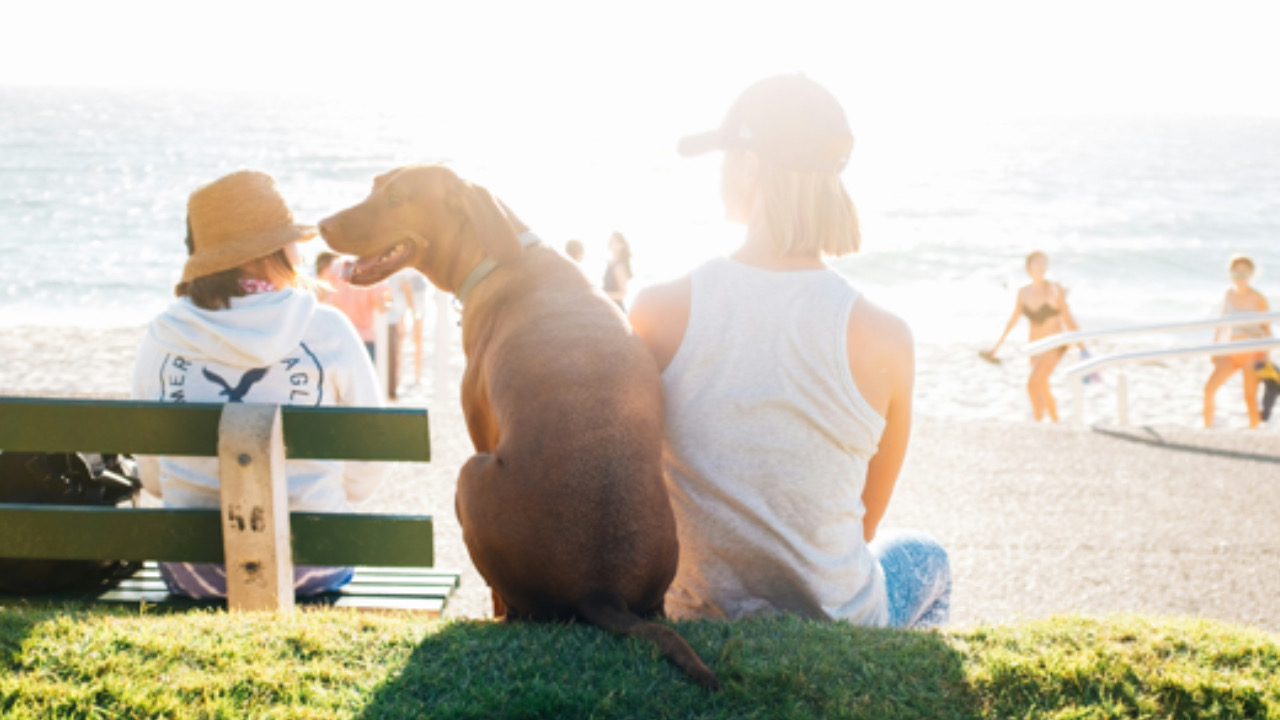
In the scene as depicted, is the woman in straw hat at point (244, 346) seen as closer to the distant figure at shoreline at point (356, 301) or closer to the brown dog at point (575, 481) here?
the brown dog at point (575, 481)

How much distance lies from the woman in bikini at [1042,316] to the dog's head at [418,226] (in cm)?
993

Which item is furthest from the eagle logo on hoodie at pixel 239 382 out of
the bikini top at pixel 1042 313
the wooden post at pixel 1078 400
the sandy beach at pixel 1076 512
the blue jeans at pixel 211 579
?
the bikini top at pixel 1042 313

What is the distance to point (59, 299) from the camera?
90.4 ft

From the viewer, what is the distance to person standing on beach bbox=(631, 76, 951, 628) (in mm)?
2760

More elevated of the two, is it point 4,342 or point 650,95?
point 650,95

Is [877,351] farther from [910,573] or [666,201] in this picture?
[666,201]

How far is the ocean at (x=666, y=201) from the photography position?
2877 centimetres

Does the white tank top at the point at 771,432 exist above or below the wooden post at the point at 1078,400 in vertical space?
above

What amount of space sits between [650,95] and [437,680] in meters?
125

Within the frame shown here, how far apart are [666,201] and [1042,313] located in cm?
3432

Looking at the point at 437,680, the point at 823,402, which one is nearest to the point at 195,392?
the point at 437,680

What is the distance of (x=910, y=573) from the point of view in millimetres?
3270

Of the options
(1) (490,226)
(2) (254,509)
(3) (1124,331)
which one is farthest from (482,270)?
(3) (1124,331)

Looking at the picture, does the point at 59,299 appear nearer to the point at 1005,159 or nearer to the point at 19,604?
the point at 19,604
